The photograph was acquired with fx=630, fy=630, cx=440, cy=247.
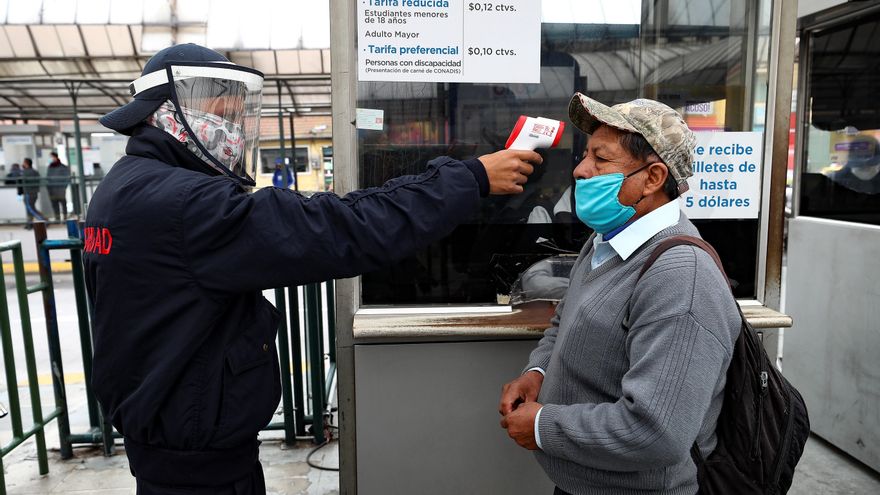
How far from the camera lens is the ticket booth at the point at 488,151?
2.28m

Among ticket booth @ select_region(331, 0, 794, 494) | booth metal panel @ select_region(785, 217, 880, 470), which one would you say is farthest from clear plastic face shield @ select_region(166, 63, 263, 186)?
booth metal panel @ select_region(785, 217, 880, 470)

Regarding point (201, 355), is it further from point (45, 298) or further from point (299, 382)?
point (45, 298)

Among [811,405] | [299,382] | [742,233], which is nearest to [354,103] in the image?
[742,233]

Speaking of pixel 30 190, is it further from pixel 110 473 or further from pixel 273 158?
pixel 110 473

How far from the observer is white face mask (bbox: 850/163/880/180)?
3359mm

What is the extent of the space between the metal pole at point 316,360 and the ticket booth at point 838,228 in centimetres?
291

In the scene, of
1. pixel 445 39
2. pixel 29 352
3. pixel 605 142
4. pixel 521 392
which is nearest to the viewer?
pixel 605 142

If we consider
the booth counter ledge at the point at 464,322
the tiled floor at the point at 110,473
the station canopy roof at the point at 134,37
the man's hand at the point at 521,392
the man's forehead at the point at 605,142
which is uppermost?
the station canopy roof at the point at 134,37

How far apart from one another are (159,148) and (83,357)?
2595 mm

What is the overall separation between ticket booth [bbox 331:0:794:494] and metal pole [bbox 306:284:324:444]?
4.74 ft

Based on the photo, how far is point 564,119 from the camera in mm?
2430

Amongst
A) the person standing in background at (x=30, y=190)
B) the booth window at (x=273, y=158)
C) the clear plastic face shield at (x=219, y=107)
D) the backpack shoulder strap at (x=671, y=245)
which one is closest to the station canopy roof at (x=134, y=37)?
the booth window at (x=273, y=158)

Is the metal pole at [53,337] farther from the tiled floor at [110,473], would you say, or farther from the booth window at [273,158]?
the booth window at [273,158]

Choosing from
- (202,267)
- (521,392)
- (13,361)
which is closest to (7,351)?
(13,361)
